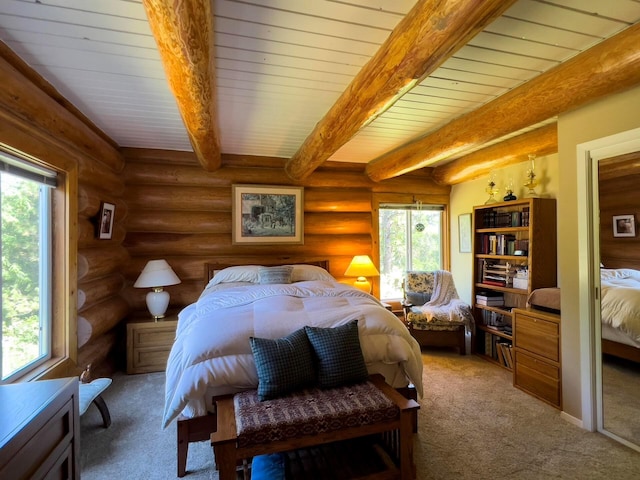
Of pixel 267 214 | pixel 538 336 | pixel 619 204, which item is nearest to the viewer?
pixel 619 204

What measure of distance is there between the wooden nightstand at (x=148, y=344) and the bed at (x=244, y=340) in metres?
0.99

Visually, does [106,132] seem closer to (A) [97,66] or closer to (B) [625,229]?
(A) [97,66]

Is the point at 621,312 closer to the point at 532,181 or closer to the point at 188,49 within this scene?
the point at 532,181

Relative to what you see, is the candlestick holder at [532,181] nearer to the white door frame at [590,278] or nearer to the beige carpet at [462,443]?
the white door frame at [590,278]

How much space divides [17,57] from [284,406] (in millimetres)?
2645

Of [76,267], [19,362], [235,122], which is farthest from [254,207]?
[19,362]

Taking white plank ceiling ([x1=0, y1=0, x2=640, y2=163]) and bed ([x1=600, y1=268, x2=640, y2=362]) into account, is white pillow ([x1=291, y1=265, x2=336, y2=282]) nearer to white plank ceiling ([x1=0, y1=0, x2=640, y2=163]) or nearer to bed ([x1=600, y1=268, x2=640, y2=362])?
white plank ceiling ([x1=0, y1=0, x2=640, y2=163])

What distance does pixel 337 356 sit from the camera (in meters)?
2.07

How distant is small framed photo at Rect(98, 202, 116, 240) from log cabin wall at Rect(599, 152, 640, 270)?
14.1ft

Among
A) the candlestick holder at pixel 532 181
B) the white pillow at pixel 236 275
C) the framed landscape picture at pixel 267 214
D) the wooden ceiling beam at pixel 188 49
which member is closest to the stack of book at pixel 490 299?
the candlestick holder at pixel 532 181

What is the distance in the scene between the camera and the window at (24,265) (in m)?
2.16

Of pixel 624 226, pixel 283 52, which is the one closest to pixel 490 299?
pixel 624 226

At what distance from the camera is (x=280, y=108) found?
9.01 feet

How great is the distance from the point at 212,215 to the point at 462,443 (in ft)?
11.7
